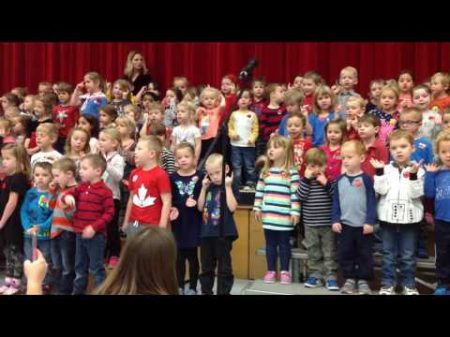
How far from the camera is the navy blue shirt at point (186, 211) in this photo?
5.93m

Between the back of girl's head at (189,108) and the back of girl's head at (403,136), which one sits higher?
the back of girl's head at (189,108)

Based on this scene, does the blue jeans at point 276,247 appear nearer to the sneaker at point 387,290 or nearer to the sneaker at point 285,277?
the sneaker at point 285,277

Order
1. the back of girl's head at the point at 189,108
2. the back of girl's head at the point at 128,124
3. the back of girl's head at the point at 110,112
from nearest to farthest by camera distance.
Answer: the back of girl's head at the point at 128,124
the back of girl's head at the point at 189,108
the back of girl's head at the point at 110,112

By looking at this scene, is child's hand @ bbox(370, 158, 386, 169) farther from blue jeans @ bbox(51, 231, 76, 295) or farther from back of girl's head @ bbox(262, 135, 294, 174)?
blue jeans @ bbox(51, 231, 76, 295)

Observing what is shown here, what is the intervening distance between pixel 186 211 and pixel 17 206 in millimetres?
1580

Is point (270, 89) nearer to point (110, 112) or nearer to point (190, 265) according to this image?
point (110, 112)

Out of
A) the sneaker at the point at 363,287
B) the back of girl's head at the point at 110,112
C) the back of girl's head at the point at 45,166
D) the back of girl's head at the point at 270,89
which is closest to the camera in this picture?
the sneaker at the point at 363,287

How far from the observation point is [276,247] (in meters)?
6.07

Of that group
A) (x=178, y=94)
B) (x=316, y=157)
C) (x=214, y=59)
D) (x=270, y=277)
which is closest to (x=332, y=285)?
(x=270, y=277)

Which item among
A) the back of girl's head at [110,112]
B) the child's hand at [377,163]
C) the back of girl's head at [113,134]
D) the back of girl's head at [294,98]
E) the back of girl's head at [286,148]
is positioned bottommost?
the child's hand at [377,163]

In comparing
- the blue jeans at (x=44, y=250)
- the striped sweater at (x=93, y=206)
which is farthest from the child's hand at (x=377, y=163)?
the blue jeans at (x=44, y=250)

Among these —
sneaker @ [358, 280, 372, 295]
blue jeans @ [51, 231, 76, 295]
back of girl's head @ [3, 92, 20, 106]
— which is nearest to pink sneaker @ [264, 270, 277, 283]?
sneaker @ [358, 280, 372, 295]

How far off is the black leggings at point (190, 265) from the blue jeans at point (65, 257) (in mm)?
892
